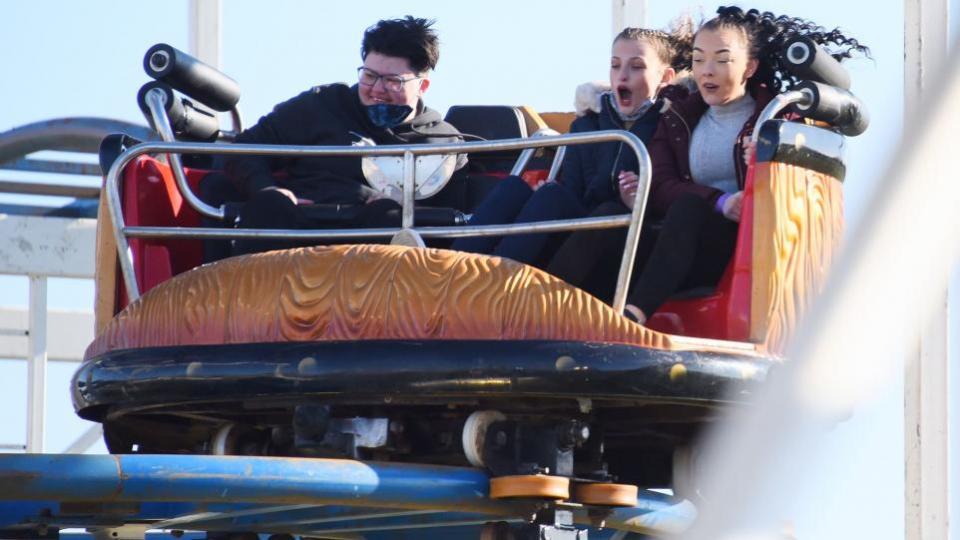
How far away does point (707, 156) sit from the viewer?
412 centimetres

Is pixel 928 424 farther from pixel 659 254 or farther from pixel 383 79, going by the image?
pixel 383 79

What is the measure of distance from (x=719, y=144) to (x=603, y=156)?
1.03 feet

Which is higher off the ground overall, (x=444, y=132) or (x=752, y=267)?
(x=444, y=132)

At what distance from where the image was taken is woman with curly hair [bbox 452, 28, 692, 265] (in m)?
3.96

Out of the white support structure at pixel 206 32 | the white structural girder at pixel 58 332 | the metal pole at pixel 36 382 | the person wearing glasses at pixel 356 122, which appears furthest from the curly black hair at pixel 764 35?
the white structural girder at pixel 58 332

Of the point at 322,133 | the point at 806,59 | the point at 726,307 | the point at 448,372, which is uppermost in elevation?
the point at 806,59

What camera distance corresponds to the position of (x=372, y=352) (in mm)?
3449

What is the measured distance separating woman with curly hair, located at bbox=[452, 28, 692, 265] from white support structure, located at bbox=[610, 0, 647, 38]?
1.30 metres

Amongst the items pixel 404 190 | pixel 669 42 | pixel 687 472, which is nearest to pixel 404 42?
pixel 669 42

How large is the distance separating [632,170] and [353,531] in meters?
1.30

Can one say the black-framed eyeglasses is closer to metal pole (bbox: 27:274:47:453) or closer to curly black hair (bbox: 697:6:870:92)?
curly black hair (bbox: 697:6:870:92)

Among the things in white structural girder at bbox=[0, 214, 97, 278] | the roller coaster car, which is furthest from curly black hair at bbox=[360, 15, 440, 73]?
white structural girder at bbox=[0, 214, 97, 278]

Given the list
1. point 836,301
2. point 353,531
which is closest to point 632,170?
point 353,531

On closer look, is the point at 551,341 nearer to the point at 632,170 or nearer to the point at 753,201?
the point at 753,201
